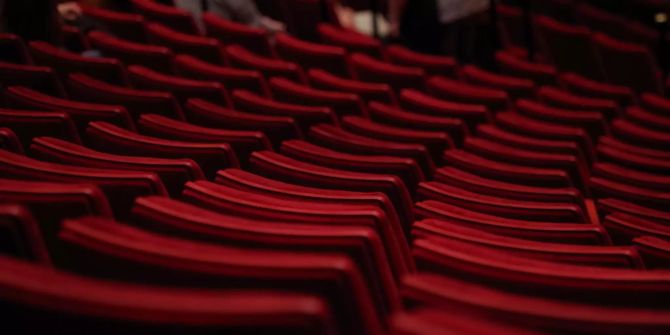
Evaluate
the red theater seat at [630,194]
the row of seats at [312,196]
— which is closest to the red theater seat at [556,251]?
the row of seats at [312,196]

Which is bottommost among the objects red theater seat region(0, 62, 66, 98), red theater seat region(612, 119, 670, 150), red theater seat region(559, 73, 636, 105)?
red theater seat region(612, 119, 670, 150)

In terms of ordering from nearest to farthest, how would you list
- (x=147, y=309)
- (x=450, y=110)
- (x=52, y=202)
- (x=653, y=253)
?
(x=147, y=309) < (x=52, y=202) < (x=653, y=253) < (x=450, y=110)

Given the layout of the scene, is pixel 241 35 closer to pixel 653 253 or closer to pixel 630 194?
pixel 630 194

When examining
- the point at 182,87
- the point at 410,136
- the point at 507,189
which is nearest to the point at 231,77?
the point at 182,87

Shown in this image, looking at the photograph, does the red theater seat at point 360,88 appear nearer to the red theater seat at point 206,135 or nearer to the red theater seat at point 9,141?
the red theater seat at point 206,135

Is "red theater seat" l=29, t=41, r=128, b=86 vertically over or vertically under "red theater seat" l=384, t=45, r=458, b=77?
under

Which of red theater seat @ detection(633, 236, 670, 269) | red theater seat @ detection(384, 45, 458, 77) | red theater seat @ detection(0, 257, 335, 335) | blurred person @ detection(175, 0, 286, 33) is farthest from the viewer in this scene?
blurred person @ detection(175, 0, 286, 33)

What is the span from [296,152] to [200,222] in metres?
0.22

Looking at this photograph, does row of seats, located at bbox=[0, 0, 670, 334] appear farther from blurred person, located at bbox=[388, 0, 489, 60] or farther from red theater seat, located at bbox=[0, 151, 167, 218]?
blurred person, located at bbox=[388, 0, 489, 60]

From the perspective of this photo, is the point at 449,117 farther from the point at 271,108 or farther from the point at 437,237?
the point at 437,237

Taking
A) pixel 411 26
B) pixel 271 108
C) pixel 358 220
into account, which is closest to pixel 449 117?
pixel 271 108

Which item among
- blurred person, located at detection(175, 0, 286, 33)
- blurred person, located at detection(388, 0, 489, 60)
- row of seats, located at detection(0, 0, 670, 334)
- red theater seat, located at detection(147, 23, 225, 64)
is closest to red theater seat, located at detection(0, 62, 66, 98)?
row of seats, located at detection(0, 0, 670, 334)

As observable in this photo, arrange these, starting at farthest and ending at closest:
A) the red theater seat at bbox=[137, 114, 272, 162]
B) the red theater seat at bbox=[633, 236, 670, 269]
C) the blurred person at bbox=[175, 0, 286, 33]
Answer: the blurred person at bbox=[175, 0, 286, 33], the red theater seat at bbox=[137, 114, 272, 162], the red theater seat at bbox=[633, 236, 670, 269]

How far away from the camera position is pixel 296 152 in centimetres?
50
